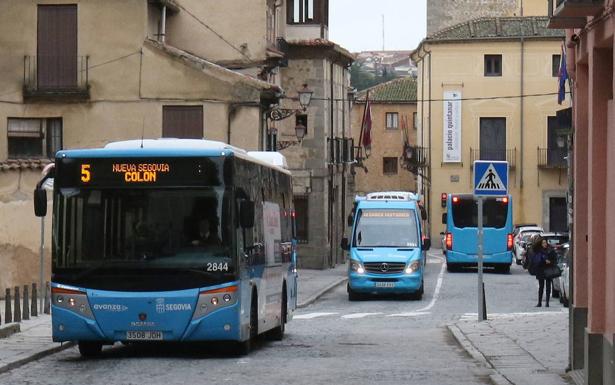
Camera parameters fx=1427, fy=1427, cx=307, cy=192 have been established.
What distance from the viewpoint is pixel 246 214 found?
18328mm

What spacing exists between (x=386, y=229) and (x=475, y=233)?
1633 cm

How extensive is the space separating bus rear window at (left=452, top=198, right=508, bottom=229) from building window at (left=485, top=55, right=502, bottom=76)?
80.7ft

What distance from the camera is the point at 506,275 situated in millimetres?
52500

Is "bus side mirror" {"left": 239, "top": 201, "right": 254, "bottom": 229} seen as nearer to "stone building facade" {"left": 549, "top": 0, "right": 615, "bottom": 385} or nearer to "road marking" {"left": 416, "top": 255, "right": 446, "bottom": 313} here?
"stone building facade" {"left": 549, "top": 0, "right": 615, "bottom": 385}

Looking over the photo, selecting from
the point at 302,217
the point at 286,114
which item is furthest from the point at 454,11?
the point at 286,114

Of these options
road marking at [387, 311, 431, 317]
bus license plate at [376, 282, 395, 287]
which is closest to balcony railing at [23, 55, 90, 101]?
bus license plate at [376, 282, 395, 287]

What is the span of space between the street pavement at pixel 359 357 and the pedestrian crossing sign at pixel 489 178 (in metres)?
2.42

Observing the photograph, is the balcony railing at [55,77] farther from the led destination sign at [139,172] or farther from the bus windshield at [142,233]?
the bus windshield at [142,233]

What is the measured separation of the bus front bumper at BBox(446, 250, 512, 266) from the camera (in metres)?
53.2

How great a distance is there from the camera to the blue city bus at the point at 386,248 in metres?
37.8

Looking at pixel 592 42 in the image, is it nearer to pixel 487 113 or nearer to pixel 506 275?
pixel 506 275

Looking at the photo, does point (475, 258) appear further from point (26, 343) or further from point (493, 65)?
point (26, 343)

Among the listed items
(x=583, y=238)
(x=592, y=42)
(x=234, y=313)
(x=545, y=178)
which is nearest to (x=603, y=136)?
(x=592, y=42)

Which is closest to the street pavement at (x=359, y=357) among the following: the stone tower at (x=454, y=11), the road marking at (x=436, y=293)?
the road marking at (x=436, y=293)
